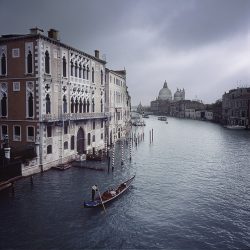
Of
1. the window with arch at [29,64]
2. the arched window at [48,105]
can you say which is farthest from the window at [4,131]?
the window with arch at [29,64]

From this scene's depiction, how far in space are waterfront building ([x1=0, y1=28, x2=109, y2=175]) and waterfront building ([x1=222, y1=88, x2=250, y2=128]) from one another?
86977 mm

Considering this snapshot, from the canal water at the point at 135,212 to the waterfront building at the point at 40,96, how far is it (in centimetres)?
364

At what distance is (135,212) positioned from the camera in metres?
23.9

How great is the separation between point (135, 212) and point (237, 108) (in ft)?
356

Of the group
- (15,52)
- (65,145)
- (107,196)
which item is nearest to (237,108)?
(65,145)

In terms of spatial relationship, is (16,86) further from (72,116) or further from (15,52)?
(72,116)

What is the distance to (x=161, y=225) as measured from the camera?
2166cm

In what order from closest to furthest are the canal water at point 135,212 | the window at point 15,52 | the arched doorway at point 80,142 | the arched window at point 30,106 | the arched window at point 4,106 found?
the canal water at point 135,212, the arched window at point 30,106, the window at point 15,52, the arched window at point 4,106, the arched doorway at point 80,142

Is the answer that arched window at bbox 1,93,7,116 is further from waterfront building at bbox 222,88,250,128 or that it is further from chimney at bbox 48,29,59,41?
waterfront building at bbox 222,88,250,128

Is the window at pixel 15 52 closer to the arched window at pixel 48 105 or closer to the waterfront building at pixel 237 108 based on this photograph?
the arched window at pixel 48 105

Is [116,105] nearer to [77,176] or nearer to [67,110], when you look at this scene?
[67,110]

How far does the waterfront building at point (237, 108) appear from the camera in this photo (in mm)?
113738

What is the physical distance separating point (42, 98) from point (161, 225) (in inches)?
773

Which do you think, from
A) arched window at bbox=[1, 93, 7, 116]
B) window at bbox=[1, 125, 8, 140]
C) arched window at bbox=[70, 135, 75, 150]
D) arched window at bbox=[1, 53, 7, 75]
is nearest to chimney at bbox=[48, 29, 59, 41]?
arched window at bbox=[1, 53, 7, 75]
